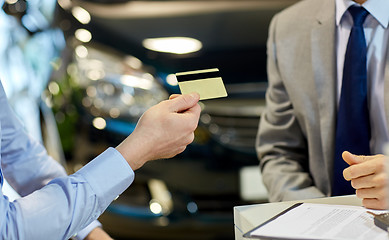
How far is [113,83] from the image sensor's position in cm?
194

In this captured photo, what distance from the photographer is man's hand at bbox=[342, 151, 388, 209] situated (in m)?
0.84

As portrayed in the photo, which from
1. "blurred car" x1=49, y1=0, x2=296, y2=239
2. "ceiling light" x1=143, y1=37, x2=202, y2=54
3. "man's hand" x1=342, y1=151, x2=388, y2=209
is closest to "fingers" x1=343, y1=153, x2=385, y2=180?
"man's hand" x1=342, y1=151, x2=388, y2=209

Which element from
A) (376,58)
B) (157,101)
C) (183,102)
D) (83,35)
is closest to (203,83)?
(183,102)

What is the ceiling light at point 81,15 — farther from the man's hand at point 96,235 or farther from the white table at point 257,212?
the white table at point 257,212

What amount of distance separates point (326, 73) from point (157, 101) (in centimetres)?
82

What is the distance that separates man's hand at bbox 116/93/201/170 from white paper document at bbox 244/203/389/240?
0.22 m

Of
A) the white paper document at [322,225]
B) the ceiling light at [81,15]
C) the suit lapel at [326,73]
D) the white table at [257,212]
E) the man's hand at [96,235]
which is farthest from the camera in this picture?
the ceiling light at [81,15]

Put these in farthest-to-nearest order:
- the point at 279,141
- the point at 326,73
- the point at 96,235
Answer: the point at 279,141
the point at 326,73
the point at 96,235

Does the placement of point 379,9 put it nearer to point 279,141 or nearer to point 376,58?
point 376,58

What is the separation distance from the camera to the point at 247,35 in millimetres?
2008

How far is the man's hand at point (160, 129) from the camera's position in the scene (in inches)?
34.5

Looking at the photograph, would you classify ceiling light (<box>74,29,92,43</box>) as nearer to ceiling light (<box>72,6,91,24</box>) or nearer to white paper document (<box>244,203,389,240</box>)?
ceiling light (<box>72,6,91,24</box>)

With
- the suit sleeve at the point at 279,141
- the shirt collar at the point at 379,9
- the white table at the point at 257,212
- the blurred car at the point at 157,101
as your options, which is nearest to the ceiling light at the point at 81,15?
the blurred car at the point at 157,101

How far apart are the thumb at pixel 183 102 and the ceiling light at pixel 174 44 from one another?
1.06 metres
